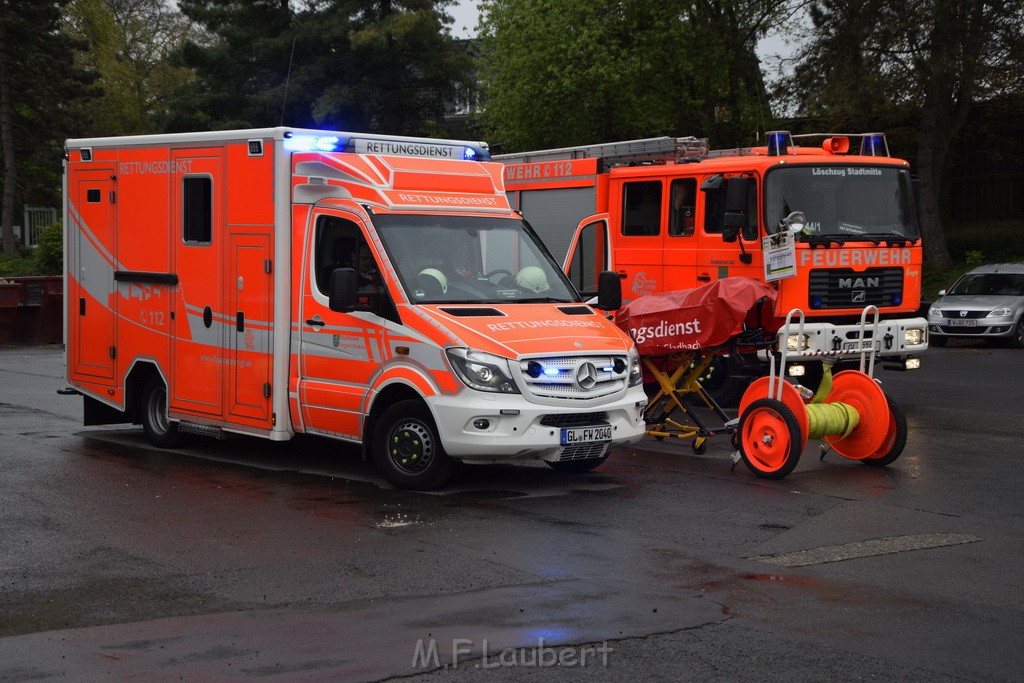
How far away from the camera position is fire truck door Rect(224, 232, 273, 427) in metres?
11.5

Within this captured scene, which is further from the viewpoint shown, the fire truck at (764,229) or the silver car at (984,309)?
the silver car at (984,309)

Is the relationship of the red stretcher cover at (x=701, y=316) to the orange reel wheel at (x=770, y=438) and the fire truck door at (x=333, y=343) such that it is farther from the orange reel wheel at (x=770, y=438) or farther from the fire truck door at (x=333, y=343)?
the fire truck door at (x=333, y=343)

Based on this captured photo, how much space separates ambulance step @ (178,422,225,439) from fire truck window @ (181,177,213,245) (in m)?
1.67

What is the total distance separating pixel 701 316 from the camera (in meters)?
11.8

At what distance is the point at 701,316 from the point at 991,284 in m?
17.9

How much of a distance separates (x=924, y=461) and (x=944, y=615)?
5518 mm

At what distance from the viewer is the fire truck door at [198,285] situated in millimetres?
11945

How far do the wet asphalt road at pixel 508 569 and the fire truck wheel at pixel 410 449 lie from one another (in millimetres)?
168

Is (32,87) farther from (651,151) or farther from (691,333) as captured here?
(691,333)

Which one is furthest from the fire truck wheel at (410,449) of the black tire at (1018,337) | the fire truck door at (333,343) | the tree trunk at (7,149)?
the tree trunk at (7,149)

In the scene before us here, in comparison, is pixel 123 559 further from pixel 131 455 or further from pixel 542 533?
pixel 131 455

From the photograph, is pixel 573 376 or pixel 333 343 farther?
pixel 333 343

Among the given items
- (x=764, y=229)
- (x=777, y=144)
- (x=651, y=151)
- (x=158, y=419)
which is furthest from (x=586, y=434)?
(x=651, y=151)

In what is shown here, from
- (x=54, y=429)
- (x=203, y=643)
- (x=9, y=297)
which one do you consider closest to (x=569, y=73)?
(x=9, y=297)
